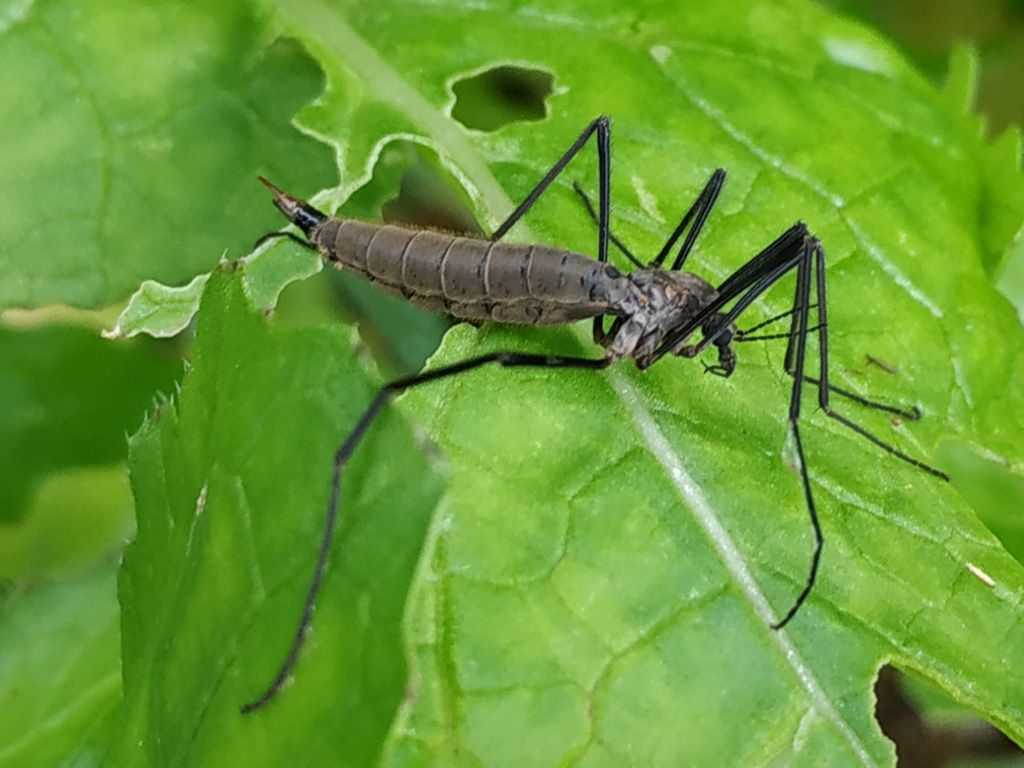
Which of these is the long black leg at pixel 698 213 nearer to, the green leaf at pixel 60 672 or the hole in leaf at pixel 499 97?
the hole in leaf at pixel 499 97

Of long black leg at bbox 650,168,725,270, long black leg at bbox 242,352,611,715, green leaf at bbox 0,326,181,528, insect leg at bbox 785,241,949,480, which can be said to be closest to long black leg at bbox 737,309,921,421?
insect leg at bbox 785,241,949,480

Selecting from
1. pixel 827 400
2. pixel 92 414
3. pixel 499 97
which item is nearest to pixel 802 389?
pixel 827 400

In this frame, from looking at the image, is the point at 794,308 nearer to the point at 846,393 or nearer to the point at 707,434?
the point at 846,393

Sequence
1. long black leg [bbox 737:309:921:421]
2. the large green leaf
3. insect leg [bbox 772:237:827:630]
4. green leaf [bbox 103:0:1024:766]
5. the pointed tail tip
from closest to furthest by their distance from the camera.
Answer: green leaf [bbox 103:0:1024:766]
the large green leaf
insect leg [bbox 772:237:827:630]
long black leg [bbox 737:309:921:421]
the pointed tail tip

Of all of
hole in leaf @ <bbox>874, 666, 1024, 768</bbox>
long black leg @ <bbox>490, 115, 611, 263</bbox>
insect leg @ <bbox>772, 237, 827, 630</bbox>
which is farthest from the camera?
hole in leaf @ <bbox>874, 666, 1024, 768</bbox>

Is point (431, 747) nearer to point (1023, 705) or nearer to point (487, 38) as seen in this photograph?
point (1023, 705)

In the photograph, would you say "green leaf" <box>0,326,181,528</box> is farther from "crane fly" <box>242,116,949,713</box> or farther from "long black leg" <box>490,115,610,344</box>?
"long black leg" <box>490,115,610,344</box>
